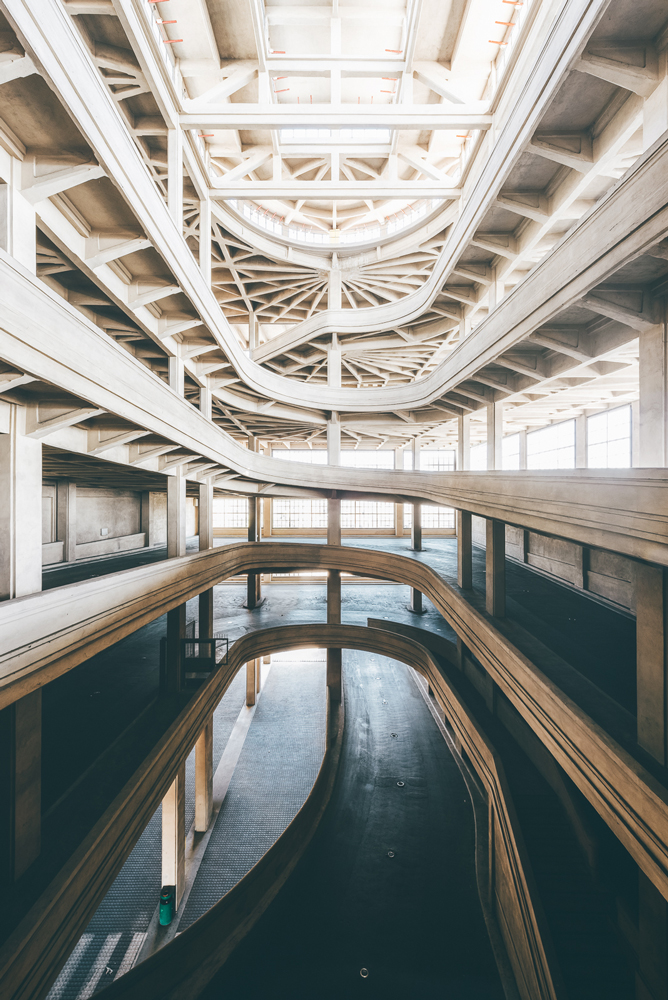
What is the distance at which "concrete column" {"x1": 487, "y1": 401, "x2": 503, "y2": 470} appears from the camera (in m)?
10.3

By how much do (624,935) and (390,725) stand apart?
9.29 meters

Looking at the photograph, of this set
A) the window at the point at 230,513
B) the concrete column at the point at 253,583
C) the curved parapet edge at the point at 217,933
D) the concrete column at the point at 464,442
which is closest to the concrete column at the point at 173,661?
the curved parapet edge at the point at 217,933

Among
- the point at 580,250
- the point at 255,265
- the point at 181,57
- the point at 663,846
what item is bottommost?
the point at 663,846

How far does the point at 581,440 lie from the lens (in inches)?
712

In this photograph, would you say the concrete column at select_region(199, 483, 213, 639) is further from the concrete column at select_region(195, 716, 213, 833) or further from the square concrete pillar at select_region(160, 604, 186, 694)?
the square concrete pillar at select_region(160, 604, 186, 694)

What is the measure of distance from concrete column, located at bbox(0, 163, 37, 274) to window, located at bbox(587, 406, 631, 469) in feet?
59.0

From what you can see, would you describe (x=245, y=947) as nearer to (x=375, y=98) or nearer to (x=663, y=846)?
(x=663, y=846)

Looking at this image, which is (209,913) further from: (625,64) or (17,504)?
(625,64)

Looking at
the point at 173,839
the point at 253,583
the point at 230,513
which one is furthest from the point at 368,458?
the point at 173,839

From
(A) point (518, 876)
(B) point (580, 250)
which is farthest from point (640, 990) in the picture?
(B) point (580, 250)

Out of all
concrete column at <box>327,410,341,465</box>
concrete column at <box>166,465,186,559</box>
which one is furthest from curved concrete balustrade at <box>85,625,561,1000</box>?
concrete column at <box>327,410,341,465</box>

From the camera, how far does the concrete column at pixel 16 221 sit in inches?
172

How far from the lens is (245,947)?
732cm

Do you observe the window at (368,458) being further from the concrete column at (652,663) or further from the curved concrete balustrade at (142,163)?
the concrete column at (652,663)
